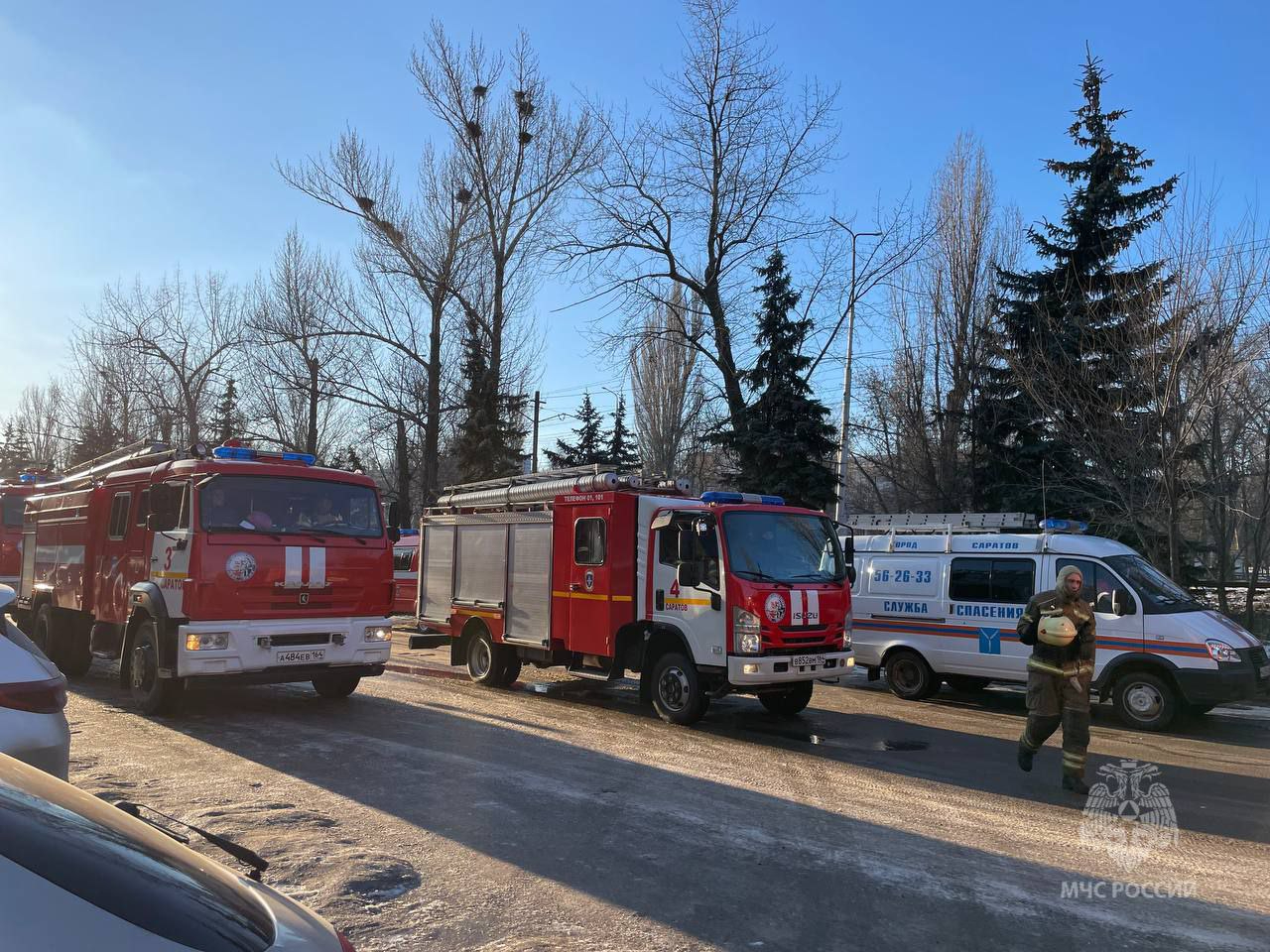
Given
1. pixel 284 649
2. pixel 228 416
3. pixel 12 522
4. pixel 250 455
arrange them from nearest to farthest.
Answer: pixel 284 649 → pixel 250 455 → pixel 12 522 → pixel 228 416

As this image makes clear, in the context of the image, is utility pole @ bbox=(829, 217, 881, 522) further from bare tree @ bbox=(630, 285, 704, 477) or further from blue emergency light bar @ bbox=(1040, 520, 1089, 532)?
bare tree @ bbox=(630, 285, 704, 477)

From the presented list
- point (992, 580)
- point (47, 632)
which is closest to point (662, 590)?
→ point (992, 580)

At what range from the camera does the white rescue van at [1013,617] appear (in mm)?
10078

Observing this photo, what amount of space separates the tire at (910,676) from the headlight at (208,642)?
875 cm

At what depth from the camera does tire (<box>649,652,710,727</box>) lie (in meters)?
9.87

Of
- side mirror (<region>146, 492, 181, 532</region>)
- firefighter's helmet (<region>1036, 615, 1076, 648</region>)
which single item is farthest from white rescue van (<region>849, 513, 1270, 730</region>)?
side mirror (<region>146, 492, 181, 532</region>)

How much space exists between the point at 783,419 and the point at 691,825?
689 inches

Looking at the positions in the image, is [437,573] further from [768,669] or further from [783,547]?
[768,669]

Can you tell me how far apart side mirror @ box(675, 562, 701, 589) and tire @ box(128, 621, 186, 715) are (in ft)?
17.5

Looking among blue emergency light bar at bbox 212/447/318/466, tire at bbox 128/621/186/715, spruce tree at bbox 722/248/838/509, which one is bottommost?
tire at bbox 128/621/186/715

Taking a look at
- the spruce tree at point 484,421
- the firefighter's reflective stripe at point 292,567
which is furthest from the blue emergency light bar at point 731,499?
the spruce tree at point 484,421

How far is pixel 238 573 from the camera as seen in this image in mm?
9305

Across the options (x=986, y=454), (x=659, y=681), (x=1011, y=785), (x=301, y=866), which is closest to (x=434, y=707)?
(x=659, y=681)

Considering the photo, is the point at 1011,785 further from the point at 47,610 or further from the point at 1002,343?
the point at 1002,343
